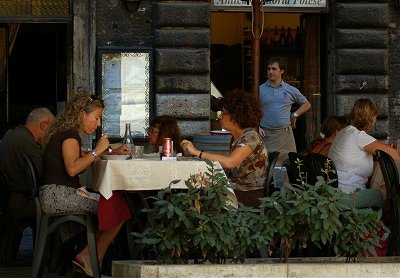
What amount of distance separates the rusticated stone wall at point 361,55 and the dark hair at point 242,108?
4.93 m

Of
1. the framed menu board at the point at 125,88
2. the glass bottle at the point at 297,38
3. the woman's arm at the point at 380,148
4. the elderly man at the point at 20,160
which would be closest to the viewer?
the woman's arm at the point at 380,148

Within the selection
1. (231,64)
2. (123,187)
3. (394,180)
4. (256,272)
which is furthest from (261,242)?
(231,64)

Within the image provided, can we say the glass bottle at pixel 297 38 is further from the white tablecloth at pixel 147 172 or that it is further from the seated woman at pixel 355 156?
the white tablecloth at pixel 147 172

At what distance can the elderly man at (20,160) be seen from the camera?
10.9 meters

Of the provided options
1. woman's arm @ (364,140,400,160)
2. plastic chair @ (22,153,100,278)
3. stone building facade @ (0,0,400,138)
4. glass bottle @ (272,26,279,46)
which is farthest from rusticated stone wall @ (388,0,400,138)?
plastic chair @ (22,153,100,278)

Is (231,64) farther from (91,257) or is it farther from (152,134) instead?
(91,257)

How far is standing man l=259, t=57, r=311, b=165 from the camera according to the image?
535 inches

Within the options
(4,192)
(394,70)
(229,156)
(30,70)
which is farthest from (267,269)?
(30,70)

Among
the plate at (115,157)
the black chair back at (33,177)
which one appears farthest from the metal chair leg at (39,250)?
the plate at (115,157)

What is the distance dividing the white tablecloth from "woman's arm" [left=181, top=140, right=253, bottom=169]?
32 cm

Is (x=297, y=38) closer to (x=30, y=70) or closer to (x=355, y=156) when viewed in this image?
(x=30, y=70)

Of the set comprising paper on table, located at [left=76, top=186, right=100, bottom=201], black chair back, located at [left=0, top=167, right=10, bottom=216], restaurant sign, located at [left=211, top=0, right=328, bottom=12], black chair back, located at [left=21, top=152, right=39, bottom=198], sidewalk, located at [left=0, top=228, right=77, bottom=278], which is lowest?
sidewalk, located at [left=0, top=228, right=77, bottom=278]

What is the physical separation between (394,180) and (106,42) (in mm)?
5334

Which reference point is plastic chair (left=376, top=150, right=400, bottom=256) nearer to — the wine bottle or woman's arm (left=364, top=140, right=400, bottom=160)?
woman's arm (left=364, top=140, right=400, bottom=160)
